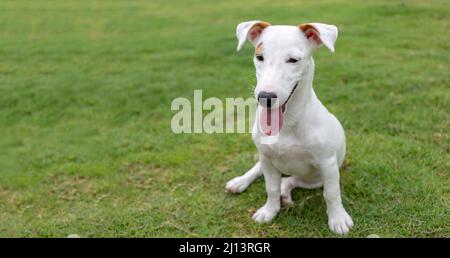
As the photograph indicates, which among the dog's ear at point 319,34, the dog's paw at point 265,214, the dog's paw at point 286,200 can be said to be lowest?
the dog's paw at point 265,214

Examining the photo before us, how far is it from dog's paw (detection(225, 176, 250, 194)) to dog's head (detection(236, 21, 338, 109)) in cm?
170

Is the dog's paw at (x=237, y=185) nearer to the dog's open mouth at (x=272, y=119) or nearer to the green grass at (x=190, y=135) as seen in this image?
the green grass at (x=190, y=135)

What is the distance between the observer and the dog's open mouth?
3539mm

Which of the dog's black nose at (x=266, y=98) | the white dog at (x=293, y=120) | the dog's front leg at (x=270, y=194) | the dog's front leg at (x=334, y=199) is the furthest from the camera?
the dog's front leg at (x=270, y=194)

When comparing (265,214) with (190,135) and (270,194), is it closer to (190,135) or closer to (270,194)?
(270,194)

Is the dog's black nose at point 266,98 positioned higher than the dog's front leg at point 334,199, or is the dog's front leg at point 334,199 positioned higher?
the dog's black nose at point 266,98

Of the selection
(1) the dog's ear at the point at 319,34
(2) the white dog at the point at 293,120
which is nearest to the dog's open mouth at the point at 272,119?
(2) the white dog at the point at 293,120

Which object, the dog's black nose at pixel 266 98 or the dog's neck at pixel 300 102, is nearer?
the dog's black nose at pixel 266 98

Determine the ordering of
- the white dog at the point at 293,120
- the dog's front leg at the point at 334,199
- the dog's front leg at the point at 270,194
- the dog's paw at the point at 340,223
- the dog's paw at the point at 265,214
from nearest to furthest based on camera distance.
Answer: the white dog at the point at 293,120 → the dog's front leg at the point at 334,199 → the dog's paw at the point at 340,223 → the dog's front leg at the point at 270,194 → the dog's paw at the point at 265,214

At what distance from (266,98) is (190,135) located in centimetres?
342

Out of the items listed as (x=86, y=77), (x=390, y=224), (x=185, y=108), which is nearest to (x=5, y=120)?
(x=86, y=77)

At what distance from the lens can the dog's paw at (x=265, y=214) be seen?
14.4 ft

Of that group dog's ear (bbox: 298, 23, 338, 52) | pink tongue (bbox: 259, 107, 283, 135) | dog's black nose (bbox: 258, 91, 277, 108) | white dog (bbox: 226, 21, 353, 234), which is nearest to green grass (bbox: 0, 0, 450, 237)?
white dog (bbox: 226, 21, 353, 234)
